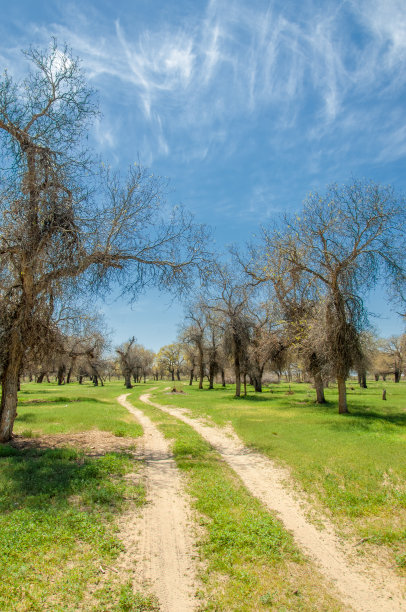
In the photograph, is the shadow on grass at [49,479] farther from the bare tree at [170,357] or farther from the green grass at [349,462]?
the bare tree at [170,357]

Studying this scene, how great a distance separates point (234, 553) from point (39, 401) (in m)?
27.2

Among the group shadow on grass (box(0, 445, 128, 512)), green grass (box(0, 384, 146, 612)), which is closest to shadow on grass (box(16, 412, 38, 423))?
green grass (box(0, 384, 146, 612))

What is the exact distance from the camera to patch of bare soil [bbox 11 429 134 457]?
1052 centimetres

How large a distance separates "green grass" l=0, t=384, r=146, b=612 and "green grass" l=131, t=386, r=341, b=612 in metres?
1.10

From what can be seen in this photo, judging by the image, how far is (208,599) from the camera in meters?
3.96

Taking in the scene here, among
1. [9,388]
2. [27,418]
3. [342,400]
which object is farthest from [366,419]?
[27,418]

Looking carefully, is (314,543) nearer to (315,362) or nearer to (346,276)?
(346,276)

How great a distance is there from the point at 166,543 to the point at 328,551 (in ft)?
8.36

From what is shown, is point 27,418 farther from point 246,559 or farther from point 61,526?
point 246,559

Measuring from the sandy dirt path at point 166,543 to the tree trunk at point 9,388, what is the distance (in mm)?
5554

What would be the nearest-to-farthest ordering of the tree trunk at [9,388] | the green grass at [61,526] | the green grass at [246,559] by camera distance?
the green grass at [61,526], the green grass at [246,559], the tree trunk at [9,388]

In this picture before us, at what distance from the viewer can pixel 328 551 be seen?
5176 millimetres

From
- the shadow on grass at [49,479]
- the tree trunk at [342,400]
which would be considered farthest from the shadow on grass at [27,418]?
the tree trunk at [342,400]

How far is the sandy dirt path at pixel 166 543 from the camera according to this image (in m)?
4.07
